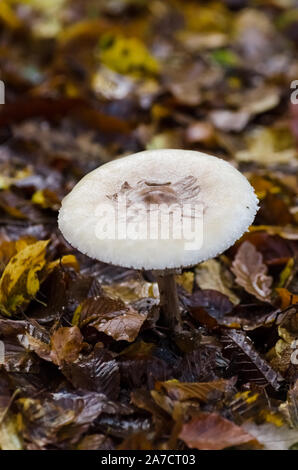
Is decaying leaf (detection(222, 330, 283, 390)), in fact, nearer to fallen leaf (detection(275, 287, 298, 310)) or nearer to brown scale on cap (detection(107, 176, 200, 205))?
fallen leaf (detection(275, 287, 298, 310))

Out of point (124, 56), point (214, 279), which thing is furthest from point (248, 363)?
point (124, 56)

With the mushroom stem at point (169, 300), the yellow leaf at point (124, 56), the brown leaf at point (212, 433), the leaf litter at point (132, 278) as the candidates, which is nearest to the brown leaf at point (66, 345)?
the leaf litter at point (132, 278)

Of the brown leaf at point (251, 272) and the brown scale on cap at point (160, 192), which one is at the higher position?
the brown scale on cap at point (160, 192)

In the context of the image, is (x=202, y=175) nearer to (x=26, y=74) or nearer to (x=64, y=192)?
(x=64, y=192)

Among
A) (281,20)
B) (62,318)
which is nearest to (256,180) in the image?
(62,318)

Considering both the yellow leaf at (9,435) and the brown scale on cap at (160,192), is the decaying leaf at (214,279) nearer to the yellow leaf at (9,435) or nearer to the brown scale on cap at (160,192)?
the brown scale on cap at (160,192)

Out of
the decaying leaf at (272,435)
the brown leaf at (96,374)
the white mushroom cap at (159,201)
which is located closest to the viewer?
the white mushroom cap at (159,201)
